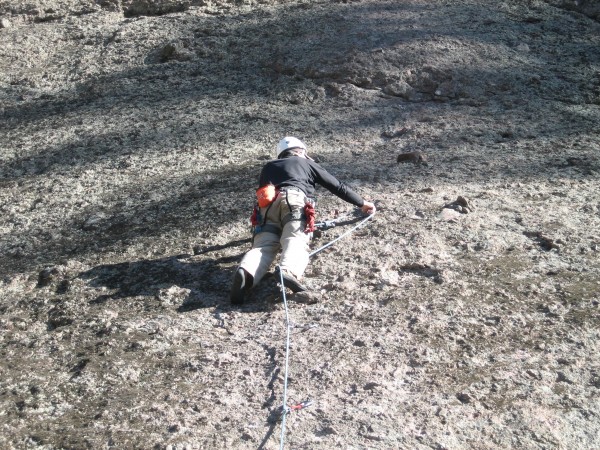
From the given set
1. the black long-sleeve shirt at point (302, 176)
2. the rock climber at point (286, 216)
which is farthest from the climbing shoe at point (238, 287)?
the black long-sleeve shirt at point (302, 176)

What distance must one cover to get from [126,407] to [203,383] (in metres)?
0.42

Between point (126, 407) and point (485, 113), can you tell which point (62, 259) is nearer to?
point (126, 407)

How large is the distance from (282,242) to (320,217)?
31.7 inches

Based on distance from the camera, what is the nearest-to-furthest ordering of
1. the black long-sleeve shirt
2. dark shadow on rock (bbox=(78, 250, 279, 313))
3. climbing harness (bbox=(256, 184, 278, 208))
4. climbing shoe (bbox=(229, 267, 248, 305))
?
1. climbing shoe (bbox=(229, 267, 248, 305))
2. dark shadow on rock (bbox=(78, 250, 279, 313))
3. climbing harness (bbox=(256, 184, 278, 208))
4. the black long-sleeve shirt

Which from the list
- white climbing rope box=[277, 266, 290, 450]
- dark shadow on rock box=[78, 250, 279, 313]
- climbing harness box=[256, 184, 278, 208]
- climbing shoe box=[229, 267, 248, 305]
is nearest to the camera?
white climbing rope box=[277, 266, 290, 450]

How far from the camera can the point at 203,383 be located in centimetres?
369

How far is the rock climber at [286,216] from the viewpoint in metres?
4.47

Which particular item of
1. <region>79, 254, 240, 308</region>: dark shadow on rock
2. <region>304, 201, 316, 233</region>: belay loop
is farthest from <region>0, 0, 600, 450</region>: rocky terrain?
<region>304, 201, 316, 233</region>: belay loop

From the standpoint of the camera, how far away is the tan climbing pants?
14.9ft

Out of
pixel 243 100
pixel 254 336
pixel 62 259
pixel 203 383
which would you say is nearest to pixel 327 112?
pixel 243 100

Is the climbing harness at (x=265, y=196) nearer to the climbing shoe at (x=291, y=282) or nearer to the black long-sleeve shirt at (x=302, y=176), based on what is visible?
the black long-sleeve shirt at (x=302, y=176)

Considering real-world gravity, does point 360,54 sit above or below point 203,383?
above

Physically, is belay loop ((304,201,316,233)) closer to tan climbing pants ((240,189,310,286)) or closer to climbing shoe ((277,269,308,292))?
tan climbing pants ((240,189,310,286))

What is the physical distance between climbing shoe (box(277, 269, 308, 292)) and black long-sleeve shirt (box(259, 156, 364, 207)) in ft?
3.03
